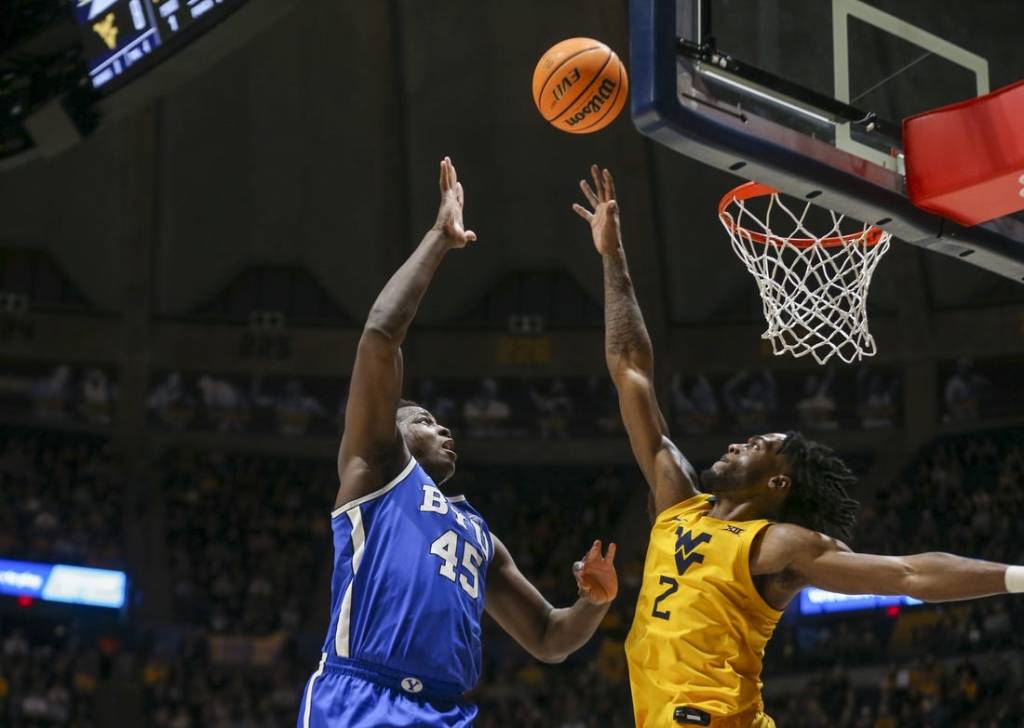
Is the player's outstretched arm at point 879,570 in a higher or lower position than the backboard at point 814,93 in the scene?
lower

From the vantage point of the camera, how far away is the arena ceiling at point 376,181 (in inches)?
714

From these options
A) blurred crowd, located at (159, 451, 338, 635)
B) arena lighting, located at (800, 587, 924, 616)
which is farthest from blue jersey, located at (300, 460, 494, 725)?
blurred crowd, located at (159, 451, 338, 635)

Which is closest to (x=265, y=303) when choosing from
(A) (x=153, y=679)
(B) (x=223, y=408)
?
(B) (x=223, y=408)

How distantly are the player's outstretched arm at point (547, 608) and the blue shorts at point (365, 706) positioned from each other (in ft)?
2.46

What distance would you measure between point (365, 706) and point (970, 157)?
9.43 ft

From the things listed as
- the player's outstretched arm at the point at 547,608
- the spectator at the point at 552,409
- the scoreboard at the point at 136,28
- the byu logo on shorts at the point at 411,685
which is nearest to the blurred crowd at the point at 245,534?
the spectator at the point at 552,409

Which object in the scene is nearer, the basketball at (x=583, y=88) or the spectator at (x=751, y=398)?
the basketball at (x=583, y=88)

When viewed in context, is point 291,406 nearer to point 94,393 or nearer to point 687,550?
point 94,393

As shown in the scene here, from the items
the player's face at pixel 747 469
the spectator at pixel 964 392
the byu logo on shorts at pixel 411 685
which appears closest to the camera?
the byu logo on shorts at pixel 411 685

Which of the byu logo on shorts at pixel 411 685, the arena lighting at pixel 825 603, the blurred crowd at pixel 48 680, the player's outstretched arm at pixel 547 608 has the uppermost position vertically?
the player's outstretched arm at pixel 547 608

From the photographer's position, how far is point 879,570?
156 inches

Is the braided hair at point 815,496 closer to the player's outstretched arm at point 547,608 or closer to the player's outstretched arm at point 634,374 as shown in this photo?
the player's outstretched arm at point 634,374

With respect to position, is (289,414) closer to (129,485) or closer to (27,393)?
(129,485)

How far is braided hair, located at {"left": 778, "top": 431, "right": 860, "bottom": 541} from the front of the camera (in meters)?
4.68
